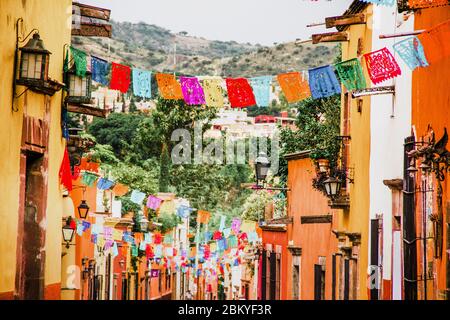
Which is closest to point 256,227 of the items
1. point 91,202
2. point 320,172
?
point 91,202

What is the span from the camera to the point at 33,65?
14.7 m

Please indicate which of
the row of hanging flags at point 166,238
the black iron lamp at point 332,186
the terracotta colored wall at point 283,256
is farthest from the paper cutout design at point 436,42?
the terracotta colored wall at point 283,256

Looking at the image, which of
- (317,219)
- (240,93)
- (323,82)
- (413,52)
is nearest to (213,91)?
(240,93)

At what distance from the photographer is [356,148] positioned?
23422 mm

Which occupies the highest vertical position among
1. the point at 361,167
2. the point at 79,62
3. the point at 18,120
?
the point at 79,62

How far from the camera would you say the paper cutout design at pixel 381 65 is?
52.7 feet

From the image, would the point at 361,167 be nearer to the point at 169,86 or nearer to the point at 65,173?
the point at 169,86

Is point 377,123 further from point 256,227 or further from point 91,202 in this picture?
point 256,227

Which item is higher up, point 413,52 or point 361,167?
point 413,52

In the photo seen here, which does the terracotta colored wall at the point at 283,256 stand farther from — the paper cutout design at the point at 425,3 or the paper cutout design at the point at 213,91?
the paper cutout design at the point at 425,3

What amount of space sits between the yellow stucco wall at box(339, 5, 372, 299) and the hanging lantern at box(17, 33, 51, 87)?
828cm

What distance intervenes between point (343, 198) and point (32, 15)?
10080 mm

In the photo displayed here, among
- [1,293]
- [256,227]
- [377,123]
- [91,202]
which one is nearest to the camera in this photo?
[1,293]

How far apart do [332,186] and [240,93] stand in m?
4.61
